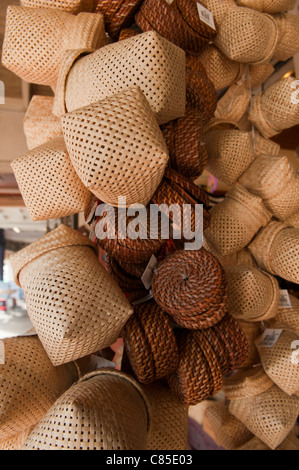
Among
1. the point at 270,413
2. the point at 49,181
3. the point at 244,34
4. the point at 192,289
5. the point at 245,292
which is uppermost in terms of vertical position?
the point at 244,34

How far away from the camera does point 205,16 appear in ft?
2.35

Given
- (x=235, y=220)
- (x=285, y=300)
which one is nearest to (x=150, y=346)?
(x=235, y=220)

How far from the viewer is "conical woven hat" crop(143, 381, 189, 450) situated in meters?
0.59

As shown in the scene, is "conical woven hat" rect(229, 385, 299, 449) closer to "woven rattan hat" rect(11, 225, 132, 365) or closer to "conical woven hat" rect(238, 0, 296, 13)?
"woven rattan hat" rect(11, 225, 132, 365)

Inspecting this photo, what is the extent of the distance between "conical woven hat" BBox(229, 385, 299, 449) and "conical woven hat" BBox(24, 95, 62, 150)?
0.77 m

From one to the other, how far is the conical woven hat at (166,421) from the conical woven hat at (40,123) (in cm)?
56

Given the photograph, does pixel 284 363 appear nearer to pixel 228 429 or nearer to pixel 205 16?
pixel 228 429

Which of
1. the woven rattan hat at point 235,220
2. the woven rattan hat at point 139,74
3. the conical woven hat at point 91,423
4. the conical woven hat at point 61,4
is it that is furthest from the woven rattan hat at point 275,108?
the conical woven hat at point 91,423

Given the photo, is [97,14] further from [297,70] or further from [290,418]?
→ [290,418]

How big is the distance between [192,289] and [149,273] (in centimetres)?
12

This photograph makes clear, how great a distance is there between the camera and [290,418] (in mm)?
771

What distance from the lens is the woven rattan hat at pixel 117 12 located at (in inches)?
25.7

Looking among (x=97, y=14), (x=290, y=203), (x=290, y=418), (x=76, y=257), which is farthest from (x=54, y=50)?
(x=290, y=418)

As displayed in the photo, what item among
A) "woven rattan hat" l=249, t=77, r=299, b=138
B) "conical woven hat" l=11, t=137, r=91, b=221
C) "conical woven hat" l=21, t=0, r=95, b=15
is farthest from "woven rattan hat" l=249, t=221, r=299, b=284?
"conical woven hat" l=21, t=0, r=95, b=15
